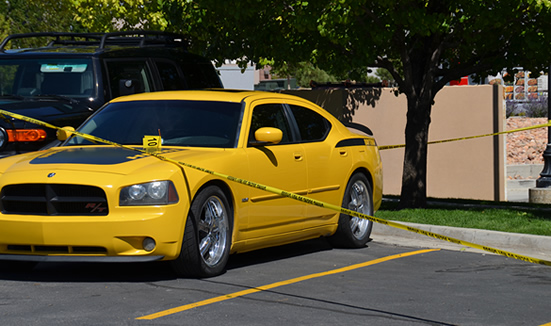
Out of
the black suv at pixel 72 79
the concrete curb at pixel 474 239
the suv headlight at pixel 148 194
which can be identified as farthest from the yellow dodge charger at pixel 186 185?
the black suv at pixel 72 79

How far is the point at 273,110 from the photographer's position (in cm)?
948

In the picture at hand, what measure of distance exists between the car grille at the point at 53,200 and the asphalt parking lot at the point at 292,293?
0.57 m

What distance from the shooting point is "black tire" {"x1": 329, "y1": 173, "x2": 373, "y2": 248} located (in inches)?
396

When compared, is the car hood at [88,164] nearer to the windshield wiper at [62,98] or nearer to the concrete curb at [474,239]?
the windshield wiper at [62,98]

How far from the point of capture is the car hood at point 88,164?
763cm

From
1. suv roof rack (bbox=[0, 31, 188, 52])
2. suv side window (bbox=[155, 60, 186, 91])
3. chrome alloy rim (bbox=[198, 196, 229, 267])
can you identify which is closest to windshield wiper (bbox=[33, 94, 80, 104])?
suv side window (bbox=[155, 60, 186, 91])

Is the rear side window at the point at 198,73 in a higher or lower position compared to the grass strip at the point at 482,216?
higher

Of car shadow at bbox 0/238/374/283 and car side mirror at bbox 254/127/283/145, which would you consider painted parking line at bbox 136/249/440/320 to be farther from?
car side mirror at bbox 254/127/283/145

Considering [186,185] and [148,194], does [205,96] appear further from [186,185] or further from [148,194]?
[148,194]

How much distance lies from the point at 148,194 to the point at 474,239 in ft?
15.2

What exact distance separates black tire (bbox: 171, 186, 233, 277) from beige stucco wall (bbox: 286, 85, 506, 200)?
1097 centimetres

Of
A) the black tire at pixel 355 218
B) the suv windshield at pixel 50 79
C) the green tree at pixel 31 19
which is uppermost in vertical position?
the green tree at pixel 31 19

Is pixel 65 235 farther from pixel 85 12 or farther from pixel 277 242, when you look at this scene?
pixel 85 12

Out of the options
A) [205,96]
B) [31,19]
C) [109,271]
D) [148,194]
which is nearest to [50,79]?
[205,96]
